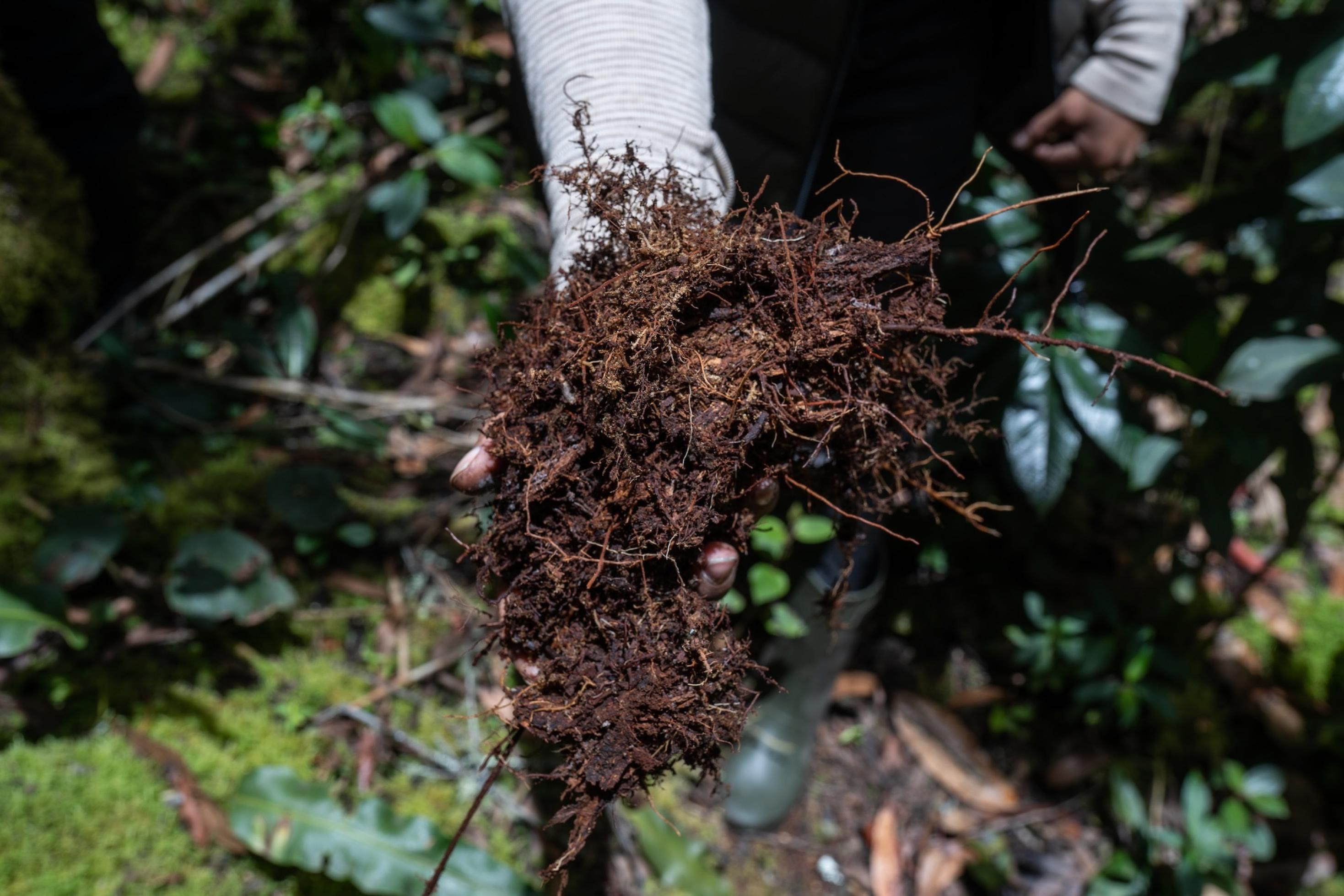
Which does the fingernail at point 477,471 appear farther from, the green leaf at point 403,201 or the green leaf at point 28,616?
the green leaf at point 403,201

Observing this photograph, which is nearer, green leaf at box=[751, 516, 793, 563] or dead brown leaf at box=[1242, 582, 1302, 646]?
green leaf at box=[751, 516, 793, 563]

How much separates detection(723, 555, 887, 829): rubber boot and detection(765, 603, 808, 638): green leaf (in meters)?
0.01

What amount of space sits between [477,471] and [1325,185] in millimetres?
1645

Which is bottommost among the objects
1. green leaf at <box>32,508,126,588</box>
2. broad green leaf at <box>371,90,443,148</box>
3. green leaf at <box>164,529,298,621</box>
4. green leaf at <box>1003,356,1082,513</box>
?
green leaf at <box>164,529,298,621</box>

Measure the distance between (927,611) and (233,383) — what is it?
2.09 metres

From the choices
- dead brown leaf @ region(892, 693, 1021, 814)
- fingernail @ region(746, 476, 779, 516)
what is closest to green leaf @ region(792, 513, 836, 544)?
dead brown leaf @ region(892, 693, 1021, 814)

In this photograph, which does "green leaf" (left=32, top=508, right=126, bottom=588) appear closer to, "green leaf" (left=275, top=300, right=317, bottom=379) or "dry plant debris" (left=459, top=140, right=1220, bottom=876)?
"green leaf" (left=275, top=300, right=317, bottom=379)

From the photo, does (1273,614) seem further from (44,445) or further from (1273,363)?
(44,445)

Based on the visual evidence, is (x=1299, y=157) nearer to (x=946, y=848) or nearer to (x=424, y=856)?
(x=946, y=848)

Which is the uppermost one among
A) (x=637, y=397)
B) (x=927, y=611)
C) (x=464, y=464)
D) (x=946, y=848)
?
(x=637, y=397)

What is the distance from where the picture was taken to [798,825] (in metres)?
2.11

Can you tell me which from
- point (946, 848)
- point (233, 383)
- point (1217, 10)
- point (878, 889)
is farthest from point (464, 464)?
point (1217, 10)

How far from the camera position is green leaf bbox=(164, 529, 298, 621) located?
5.69 feet

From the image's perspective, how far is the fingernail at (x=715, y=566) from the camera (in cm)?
105
